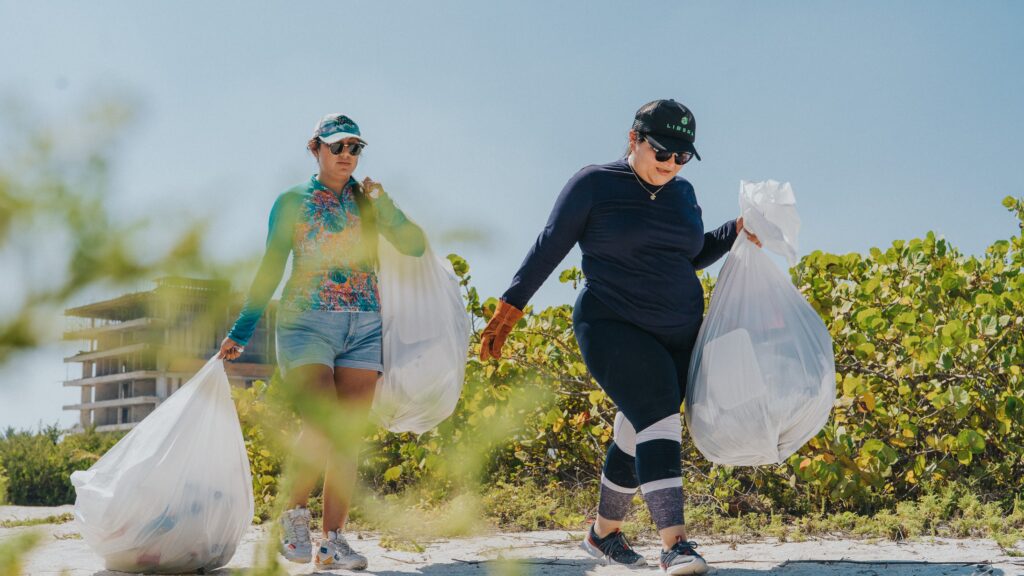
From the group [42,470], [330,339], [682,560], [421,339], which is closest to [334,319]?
[330,339]

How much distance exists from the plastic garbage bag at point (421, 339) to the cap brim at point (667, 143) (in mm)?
813

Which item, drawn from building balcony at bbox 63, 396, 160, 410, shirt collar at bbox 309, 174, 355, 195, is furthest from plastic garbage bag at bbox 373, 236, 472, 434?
building balcony at bbox 63, 396, 160, 410

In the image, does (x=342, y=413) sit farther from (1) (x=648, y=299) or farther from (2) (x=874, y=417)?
(2) (x=874, y=417)

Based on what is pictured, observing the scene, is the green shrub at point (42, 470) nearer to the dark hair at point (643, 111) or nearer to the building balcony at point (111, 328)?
the dark hair at point (643, 111)

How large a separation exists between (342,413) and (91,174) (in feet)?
1.26

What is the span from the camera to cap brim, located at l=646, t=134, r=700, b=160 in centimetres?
278

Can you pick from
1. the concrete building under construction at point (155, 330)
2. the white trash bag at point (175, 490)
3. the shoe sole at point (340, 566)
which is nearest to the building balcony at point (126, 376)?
the concrete building under construction at point (155, 330)

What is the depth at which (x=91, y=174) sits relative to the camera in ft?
2.29

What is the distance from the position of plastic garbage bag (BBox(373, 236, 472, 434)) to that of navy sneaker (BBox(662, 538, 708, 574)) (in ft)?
2.92

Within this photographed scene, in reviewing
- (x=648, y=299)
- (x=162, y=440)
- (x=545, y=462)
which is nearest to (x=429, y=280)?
(x=648, y=299)

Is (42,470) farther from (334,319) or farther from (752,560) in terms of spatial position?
(752,560)

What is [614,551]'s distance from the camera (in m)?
3.07

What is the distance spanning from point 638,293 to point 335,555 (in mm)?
1285

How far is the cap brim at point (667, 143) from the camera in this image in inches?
109
